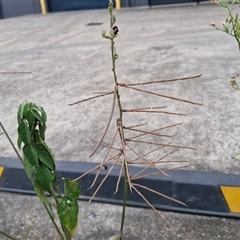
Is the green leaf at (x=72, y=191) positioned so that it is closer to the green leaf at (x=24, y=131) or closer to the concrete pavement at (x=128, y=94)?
the green leaf at (x=24, y=131)

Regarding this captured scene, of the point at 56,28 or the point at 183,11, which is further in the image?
the point at 183,11

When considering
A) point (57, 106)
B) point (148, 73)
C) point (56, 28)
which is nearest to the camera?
point (57, 106)

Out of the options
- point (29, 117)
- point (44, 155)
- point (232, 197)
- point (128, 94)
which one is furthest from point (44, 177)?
point (128, 94)

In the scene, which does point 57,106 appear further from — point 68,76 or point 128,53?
point 128,53

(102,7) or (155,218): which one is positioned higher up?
(155,218)

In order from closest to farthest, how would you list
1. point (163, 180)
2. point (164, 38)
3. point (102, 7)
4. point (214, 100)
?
point (163, 180)
point (214, 100)
point (164, 38)
point (102, 7)

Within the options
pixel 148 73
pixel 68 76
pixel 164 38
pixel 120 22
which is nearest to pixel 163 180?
pixel 148 73

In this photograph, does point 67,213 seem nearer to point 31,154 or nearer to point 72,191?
point 72,191
